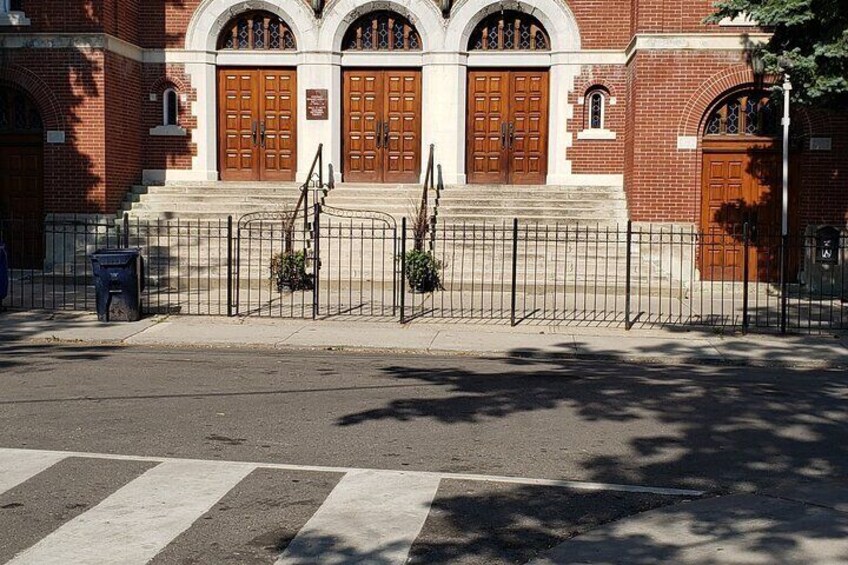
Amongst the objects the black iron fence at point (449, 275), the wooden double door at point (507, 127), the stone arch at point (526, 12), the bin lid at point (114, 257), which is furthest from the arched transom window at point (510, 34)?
the bin lid at point (114, 257)

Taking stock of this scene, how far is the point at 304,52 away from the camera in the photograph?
73.9 ft

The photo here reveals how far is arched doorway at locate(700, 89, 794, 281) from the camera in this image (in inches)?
792

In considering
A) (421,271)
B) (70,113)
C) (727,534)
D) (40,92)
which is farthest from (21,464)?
(40,92)

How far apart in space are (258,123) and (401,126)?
3.16 meters

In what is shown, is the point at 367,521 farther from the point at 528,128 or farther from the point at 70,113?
the point at 528,128

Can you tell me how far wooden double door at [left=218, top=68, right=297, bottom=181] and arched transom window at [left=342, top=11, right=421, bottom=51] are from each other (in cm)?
154

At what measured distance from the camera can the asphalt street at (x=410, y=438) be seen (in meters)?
6.01

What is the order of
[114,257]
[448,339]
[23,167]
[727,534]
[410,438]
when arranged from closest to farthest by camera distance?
[727,534] → [410,438] → [448,339] → [114,257] → [23,167]

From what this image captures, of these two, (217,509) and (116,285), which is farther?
(116,285)

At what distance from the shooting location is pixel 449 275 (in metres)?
18.6

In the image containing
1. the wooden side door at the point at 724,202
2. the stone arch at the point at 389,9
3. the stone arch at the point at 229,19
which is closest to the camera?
the wooden side door at the point at 724,202

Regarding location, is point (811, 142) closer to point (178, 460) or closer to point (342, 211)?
point (342, 211)

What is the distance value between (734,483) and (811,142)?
14.3 metres

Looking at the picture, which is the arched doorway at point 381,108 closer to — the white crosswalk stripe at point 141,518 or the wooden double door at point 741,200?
the wooden double door at point 741,200
